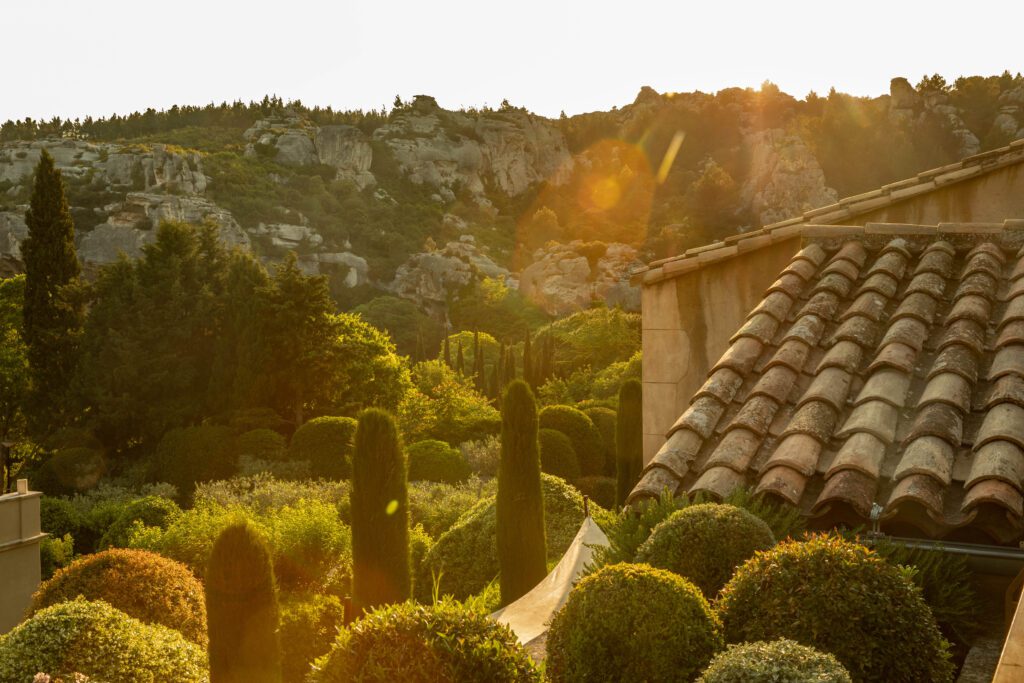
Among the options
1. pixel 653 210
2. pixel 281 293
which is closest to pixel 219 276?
pixel 281 293

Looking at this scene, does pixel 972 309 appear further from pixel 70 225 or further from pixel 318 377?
pixel 70 225

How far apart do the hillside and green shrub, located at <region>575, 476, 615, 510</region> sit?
45565mm

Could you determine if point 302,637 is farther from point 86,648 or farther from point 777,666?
point 777,666

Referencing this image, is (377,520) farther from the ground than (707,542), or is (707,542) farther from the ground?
(707,542)

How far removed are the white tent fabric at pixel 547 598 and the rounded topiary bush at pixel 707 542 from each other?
3.04m

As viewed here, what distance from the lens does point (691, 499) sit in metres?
5.46

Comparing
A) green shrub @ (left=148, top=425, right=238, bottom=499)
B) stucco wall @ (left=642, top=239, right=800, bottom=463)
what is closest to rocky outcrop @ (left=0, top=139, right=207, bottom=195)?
green shrub @ (left=148, top=425, right=238, bottom=499)

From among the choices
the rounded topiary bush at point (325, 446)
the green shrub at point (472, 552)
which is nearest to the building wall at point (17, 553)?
the green shrub at point (472, 552)

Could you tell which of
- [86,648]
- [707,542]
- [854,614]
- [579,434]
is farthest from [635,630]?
[579,434]

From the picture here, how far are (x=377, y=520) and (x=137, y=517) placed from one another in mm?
13892

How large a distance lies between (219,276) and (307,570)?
23.7 m

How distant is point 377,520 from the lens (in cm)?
1188

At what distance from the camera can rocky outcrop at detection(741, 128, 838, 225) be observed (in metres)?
95.0

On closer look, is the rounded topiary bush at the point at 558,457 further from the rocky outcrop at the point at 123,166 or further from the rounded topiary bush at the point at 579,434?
the rocky outcrop at the point at 123,166
